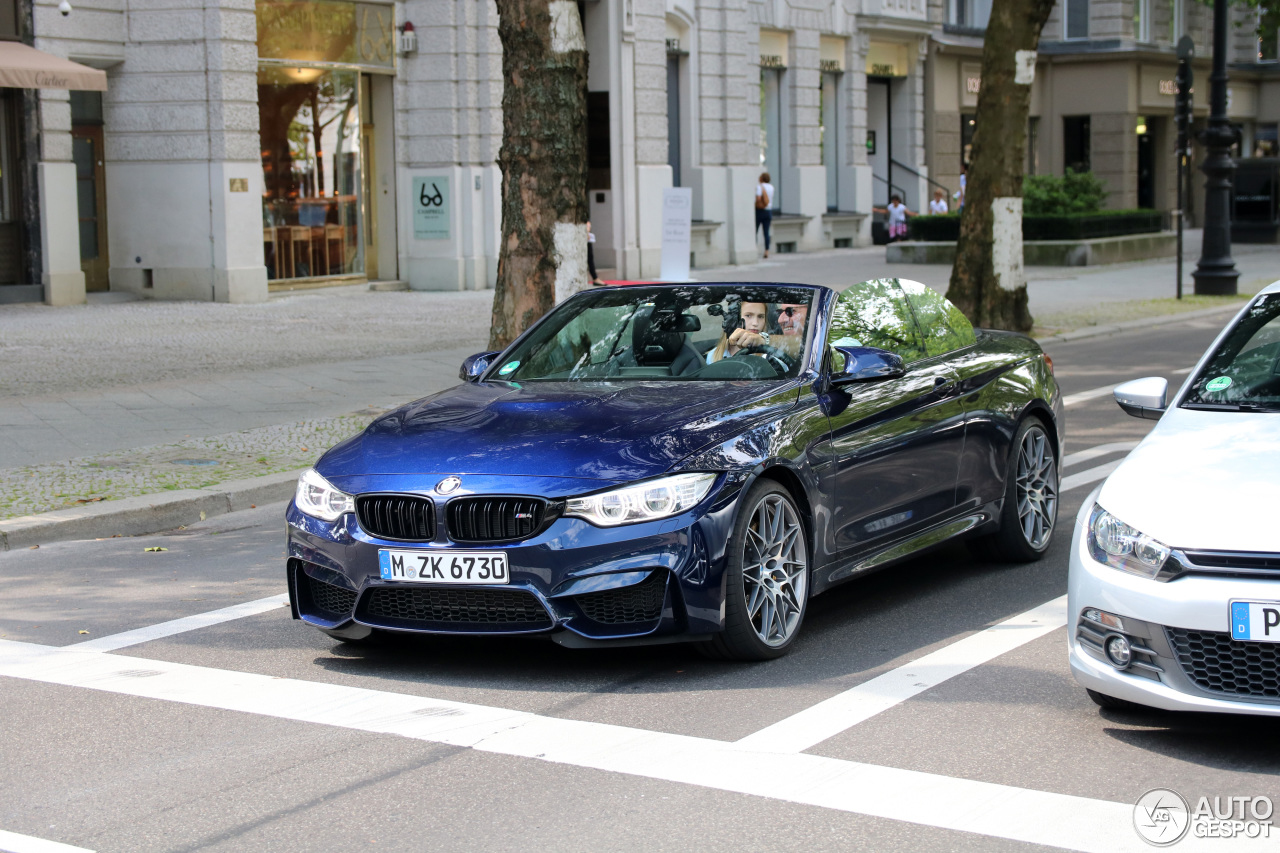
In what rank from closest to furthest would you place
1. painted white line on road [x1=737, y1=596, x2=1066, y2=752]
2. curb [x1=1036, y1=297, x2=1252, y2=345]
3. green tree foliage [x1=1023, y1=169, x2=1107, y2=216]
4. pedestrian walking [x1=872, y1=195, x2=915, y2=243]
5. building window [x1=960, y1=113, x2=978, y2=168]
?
painted white line on road [x1=737, y1=596, x2=1066, y2=752] < curb [x1=1036, y1=297, x2=1252, y2=345] < green tree foliage [x1=1023, y1=169, x2=1107, y2=216] < pedestrian walking [x1=872, y1=195, x2=915, y2=243] < building window [x1=960, y1=113, x2=978, y2=168]

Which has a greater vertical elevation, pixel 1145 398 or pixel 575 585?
pixel 1145 398

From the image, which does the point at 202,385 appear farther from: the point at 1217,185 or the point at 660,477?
the point at 1217,185

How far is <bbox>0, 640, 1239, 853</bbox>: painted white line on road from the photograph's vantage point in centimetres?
451

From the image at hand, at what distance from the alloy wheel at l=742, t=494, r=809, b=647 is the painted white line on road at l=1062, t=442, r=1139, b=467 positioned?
5.09 m

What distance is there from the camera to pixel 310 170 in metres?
26.8

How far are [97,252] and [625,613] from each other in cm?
2111

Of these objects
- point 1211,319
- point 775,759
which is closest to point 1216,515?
point 775,759

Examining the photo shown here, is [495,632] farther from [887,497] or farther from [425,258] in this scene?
[425,258]

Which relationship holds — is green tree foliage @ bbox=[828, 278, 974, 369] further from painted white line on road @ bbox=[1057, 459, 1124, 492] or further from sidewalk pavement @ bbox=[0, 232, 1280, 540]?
sidewalk pavement @ bbox=[0, 232, 1280, 540]

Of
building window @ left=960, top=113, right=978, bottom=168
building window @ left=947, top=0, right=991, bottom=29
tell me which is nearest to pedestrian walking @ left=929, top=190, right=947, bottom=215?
building window @ left=960, top=113, right=978, bottom=168

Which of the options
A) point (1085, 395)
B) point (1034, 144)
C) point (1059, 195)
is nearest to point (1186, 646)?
point (1085, 395)

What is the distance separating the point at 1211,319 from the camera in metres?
23.3

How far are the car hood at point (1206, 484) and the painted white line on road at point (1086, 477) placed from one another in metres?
4.53

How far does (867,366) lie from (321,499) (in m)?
2.29
